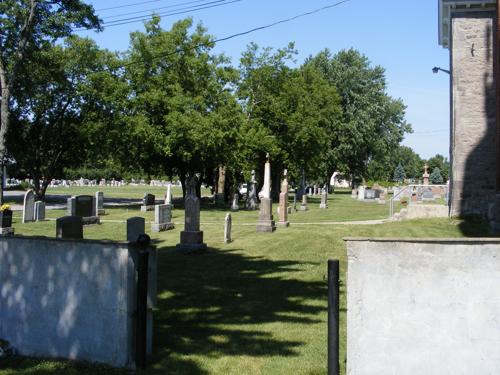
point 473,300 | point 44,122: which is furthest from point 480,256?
point 44,122

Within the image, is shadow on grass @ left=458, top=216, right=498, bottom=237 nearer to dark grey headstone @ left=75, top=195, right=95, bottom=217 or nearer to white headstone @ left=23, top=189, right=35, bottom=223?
dark grey headstone @ left=75, top=195, right=95, bottom=217

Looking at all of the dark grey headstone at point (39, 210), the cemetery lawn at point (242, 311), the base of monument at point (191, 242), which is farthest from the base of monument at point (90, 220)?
the base of monument at point (191, 242)

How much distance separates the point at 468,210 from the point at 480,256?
1916cm

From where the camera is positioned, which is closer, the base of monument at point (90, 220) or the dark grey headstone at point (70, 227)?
the dark grey headstone at point (70, 227)

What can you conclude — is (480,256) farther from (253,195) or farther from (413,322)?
(253,195)

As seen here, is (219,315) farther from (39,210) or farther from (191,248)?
(39,210)

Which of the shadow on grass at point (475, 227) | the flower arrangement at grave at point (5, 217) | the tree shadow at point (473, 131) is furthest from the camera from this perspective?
the tree shadow at point (473, 131)

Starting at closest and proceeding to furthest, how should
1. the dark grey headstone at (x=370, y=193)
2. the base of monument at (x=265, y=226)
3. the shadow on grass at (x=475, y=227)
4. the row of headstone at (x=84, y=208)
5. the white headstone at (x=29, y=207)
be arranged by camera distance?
the shadow on grass at (x=475, y=227) < the base of monument at (x=265, y=226) < the row of headstone at (x=84, y=208) < the white headstone at (x=29, y=207) < the dark grey headstone at (x=370, y=193)

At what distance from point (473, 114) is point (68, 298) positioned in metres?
20.3

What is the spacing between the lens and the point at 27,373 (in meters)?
5.46

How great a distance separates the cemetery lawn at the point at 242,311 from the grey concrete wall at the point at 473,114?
7.98 meters

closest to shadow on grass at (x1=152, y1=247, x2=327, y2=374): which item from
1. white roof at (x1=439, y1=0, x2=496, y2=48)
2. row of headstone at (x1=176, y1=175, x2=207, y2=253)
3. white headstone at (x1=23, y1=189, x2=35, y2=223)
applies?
row of headstone at (x1=176, y1=175, x2=207, y2=253)

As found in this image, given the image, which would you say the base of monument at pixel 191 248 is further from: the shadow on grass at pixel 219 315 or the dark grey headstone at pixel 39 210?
the dark grey headstone at pixel 39 210

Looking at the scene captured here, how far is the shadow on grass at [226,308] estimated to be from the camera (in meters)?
6.30
